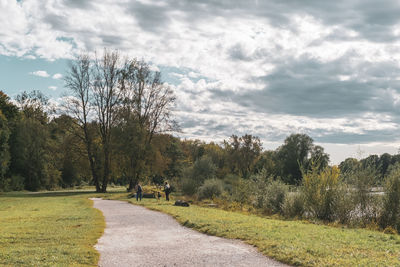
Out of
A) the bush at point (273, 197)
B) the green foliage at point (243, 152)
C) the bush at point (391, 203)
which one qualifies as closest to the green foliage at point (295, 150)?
the green foliage at point (243, 152)

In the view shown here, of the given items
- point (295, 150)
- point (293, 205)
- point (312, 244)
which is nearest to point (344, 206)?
point (293, 205)

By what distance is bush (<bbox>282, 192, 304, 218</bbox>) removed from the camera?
19.0m

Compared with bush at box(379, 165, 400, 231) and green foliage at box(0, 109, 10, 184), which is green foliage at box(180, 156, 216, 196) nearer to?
bush at box(379, 165, 400, 231)

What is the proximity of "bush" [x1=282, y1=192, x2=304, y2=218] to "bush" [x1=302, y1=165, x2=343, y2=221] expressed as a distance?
51cm

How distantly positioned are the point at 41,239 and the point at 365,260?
949 cm

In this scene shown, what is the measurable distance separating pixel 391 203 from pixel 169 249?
34.0ft

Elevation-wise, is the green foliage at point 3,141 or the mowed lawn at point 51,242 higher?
the green foliage at point 3,141

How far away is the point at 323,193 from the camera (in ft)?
58.3

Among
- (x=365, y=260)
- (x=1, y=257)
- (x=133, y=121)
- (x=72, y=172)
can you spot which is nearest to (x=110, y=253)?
(x=1, y=257)

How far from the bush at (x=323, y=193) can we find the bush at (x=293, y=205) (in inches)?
20.1

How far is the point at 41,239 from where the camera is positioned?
11984 millimetres

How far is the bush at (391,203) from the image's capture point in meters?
15.6

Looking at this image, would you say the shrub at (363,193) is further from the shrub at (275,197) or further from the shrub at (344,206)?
the shrub at (275,197)

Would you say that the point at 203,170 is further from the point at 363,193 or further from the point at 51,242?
the point at 51,242
